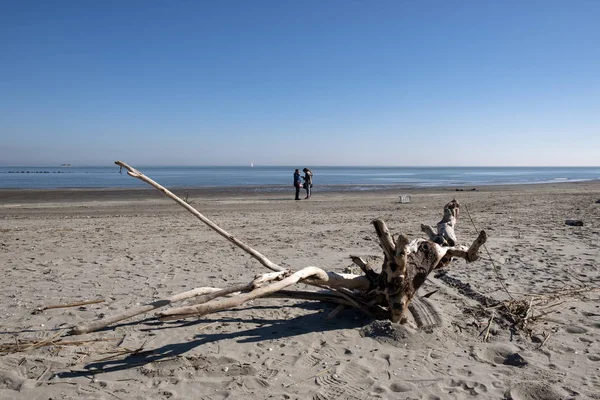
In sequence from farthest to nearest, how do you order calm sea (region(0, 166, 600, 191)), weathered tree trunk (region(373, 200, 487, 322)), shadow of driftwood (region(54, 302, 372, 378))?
calm sea (region(0, 166, 600, 191))
weathered tree trunk (region(373, 200, 487, 322))
shadow of driftwood (region(54, 302, 372, 378))

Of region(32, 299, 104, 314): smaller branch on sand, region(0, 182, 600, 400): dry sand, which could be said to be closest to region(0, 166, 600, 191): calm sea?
region(0, 182, 600, 400): dry sand

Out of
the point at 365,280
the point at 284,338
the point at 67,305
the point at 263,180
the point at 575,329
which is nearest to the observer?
the point at 284,338

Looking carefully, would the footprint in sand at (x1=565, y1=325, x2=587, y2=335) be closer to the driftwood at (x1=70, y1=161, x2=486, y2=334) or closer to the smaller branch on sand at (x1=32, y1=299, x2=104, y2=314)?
the driftwood at (x1=70, y1=161, x2=486, y2=334)

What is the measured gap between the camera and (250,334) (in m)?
4.44

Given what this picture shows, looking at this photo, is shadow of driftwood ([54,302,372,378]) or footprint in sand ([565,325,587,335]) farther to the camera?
footprint in sand ([565,325,587,335])

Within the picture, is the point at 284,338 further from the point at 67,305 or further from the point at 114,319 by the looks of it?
the point at 67,305

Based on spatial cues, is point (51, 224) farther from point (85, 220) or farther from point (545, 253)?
point (545, 253)

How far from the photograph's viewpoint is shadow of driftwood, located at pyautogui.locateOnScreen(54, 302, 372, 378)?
12.2 ft

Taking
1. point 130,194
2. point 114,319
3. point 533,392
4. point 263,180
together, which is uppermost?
point 263,180

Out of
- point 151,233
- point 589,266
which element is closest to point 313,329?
point 589,266

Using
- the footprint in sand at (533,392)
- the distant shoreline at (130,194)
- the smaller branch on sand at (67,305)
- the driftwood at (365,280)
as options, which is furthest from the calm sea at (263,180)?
the footprint in sand at (533,392)

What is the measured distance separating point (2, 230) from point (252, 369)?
11.0 metres

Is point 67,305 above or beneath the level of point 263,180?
beneath

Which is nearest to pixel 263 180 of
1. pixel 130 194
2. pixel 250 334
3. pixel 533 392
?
pixel 130 194
